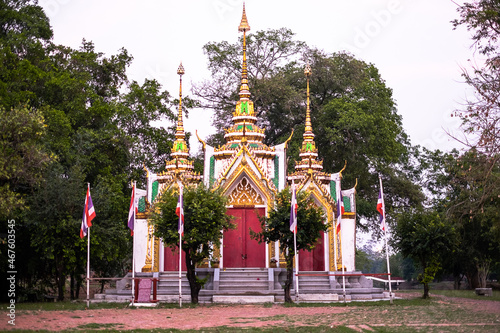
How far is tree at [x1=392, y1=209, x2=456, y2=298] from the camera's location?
28.9 metres

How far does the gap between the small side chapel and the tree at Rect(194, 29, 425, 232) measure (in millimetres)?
8053

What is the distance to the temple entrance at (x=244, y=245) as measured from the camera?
31.3 metres

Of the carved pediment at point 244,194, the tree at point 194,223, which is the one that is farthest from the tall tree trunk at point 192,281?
the carved pediment at point 244,194

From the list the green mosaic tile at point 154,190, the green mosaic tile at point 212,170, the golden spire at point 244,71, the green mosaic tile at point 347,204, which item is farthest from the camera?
the golden spire at point 244,71

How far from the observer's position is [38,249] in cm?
3012

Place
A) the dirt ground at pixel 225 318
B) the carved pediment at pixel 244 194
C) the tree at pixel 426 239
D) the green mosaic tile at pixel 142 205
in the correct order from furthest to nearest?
1. the green mosaic tile at pixel 142 205
2. the carved pediment at pixel 244 194
3. the tree at pixel 426 239
4. the dirt ground at pixel 225 318

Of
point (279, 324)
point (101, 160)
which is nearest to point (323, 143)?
Result: point (101, 160)

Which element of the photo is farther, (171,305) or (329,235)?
(329,235)

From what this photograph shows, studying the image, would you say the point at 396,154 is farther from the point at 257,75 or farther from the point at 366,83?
the point at 257,75

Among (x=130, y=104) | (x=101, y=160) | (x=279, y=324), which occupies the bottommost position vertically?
(x=279, y=324)

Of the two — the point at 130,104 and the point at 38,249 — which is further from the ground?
the point at 130,104

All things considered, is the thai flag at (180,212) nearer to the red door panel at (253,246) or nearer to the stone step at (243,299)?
the stone step at (243,299)

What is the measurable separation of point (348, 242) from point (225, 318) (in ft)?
48.1

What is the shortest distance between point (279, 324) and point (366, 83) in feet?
98.2
